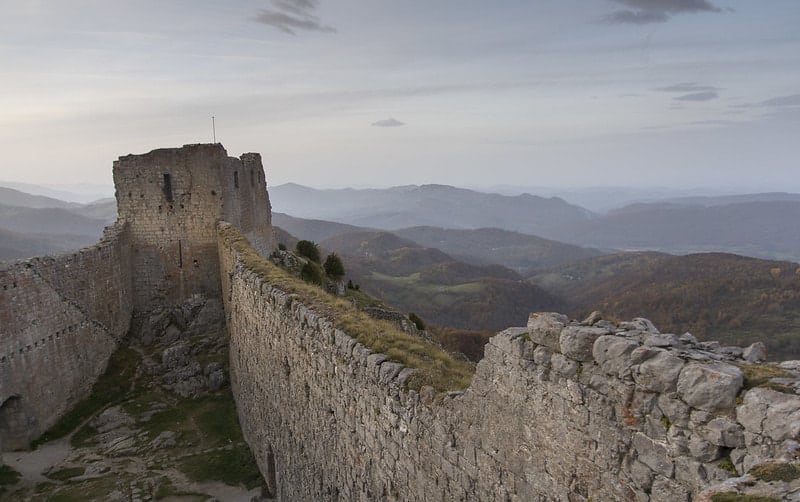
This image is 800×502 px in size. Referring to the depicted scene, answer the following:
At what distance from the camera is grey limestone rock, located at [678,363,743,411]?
3.53m

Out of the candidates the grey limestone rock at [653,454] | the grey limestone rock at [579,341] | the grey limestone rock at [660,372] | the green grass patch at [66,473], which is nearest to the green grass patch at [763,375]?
the grey limestone rock at [660,372]

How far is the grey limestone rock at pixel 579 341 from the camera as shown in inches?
172

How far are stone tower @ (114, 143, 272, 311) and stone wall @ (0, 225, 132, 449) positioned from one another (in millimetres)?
795

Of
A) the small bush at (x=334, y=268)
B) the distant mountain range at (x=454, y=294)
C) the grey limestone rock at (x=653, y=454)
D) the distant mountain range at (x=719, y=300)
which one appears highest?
the grey limestone rock at (x=653, y=454)

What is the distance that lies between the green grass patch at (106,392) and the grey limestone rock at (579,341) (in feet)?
62.4

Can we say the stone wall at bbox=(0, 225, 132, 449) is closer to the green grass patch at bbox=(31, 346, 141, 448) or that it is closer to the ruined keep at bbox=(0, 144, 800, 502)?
the ruined keep at bbox=(0, 144, 800, 502)

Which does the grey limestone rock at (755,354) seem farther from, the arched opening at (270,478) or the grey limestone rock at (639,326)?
the arched opening at (270,478)

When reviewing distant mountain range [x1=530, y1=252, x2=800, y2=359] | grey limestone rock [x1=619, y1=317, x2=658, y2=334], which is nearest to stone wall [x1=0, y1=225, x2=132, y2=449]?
grey limestone rock [x1=619, y1=317, x2=658, y2=334]

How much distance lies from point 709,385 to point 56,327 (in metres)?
21.0

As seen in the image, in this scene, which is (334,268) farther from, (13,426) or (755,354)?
(755,354)

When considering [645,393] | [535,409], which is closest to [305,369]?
[535,409]

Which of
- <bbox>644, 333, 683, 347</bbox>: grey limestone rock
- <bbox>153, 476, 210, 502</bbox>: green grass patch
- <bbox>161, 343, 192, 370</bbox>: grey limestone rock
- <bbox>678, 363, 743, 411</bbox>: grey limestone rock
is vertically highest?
<bbox>644, 333, 683, 347</bbox>: grey limestone rock

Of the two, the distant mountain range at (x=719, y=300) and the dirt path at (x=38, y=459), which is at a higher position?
the dirt path at (x=38, y=459)

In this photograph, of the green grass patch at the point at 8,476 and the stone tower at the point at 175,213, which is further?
the stone tower at the point at 175,213
